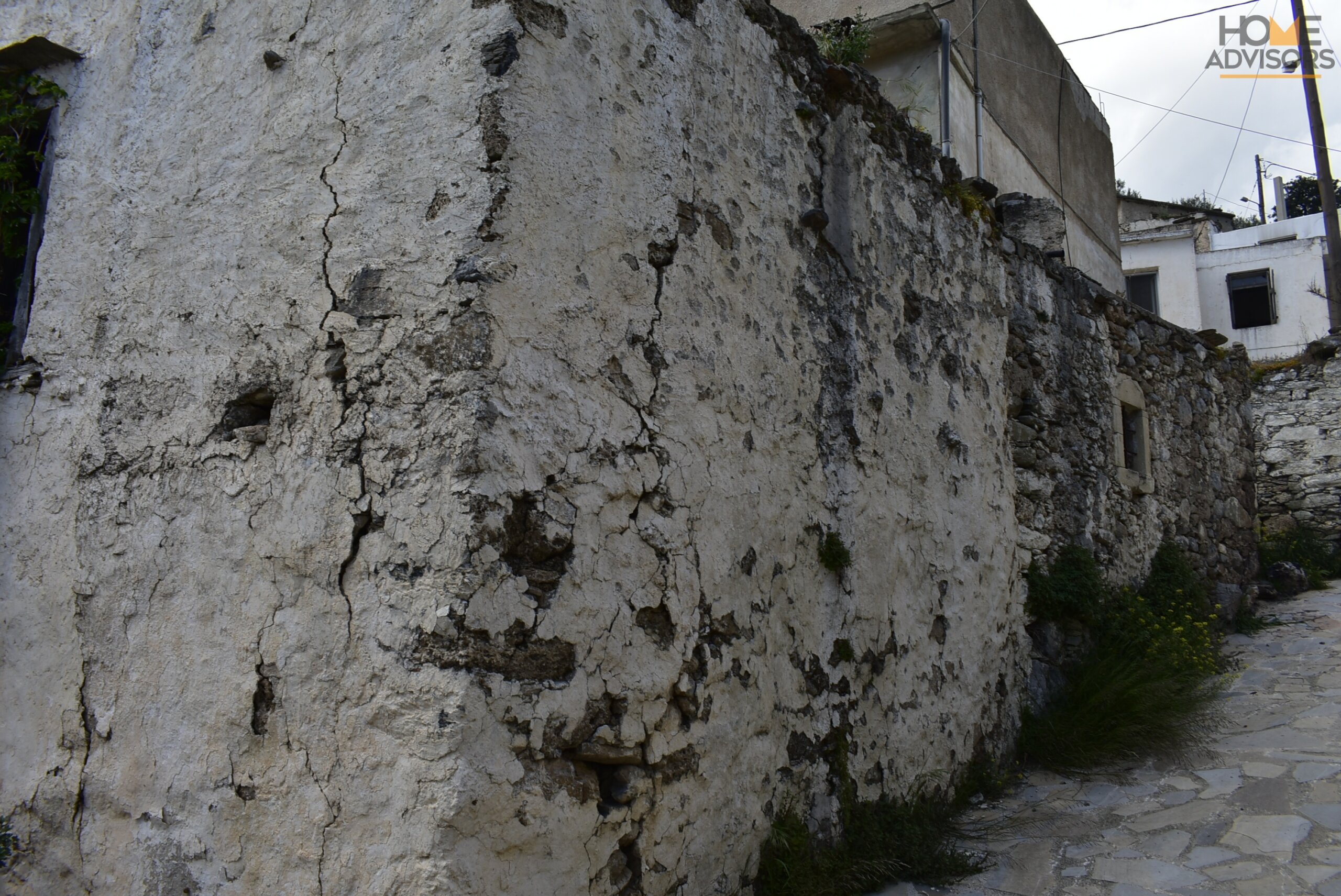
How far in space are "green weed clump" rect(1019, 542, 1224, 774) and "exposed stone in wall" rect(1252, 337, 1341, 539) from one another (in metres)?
5.57

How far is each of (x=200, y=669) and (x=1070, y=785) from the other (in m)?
3.62

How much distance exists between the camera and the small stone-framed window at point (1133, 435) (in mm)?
6027

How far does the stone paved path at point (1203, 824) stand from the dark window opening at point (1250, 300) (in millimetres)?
15832

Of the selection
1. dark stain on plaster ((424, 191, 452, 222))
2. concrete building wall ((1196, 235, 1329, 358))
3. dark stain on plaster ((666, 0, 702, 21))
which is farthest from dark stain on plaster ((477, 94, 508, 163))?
concrete building wall ((1196, 235, 1329, 358))

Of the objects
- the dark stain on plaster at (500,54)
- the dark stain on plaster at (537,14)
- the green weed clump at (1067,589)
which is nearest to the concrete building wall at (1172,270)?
the green weed clump at (1067,589)

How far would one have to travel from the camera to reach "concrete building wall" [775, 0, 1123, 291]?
726 cm

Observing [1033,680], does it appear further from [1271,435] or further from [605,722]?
[1271,435]

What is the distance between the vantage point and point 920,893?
310cm

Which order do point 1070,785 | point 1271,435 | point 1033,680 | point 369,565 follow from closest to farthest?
1. point 369,565
2. point 1070,785
3. point 1033,680
4. point 1271,435

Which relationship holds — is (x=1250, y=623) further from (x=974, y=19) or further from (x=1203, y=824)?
(x=974, y=19)

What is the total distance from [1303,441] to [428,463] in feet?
35.6

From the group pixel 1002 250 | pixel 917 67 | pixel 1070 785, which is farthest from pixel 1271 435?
pixel 1070 785

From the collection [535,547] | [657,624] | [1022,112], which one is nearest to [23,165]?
[535,547]

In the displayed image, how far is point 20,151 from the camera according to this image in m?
3.21
